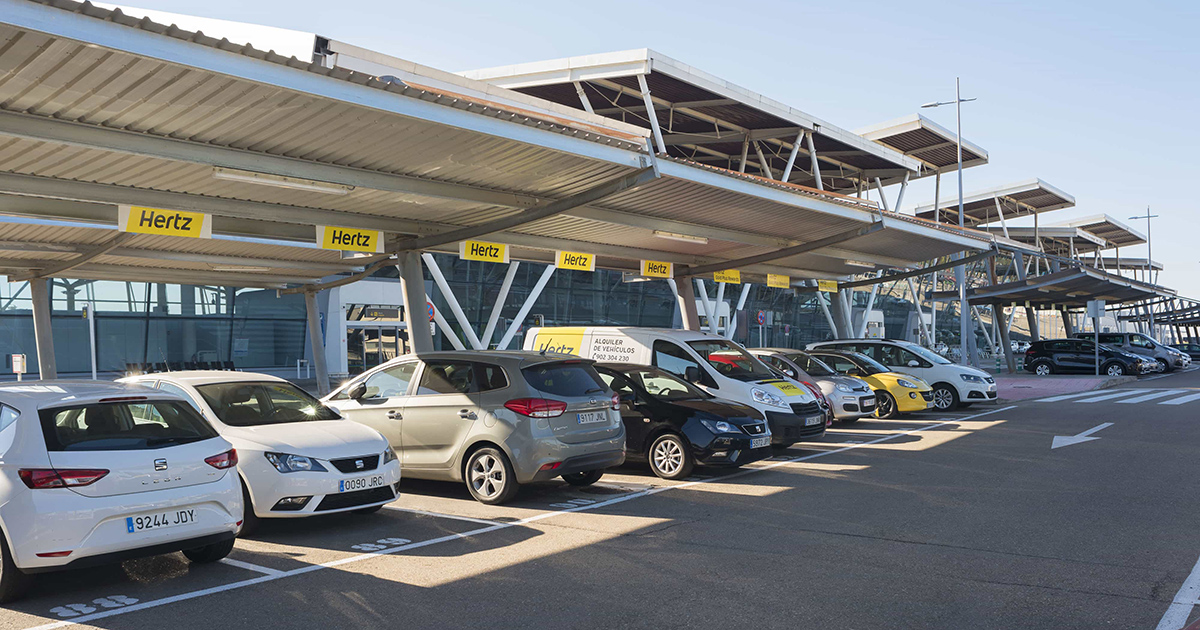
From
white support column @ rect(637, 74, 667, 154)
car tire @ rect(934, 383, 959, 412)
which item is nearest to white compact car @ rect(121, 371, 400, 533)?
car tire @ rect(934, 383, 959, 412)

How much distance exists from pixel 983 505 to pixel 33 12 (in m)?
9.38

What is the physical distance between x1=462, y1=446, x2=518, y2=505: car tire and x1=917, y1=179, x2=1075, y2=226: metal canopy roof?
157 ft

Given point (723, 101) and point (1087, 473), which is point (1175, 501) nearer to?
point (1087, 473)

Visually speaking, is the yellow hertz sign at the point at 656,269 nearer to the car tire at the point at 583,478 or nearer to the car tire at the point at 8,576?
the car tire at the point at 583,478

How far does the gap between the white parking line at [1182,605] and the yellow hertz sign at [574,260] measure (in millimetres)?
14082

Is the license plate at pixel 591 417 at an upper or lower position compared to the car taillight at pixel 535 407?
lower

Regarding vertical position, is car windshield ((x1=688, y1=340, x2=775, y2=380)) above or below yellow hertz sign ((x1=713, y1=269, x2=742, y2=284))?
below

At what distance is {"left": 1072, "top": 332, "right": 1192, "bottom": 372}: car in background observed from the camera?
3994 centimetres

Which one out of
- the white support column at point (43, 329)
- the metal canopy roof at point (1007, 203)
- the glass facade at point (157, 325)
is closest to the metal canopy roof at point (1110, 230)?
the metal canopy roof at point (1007, 203)

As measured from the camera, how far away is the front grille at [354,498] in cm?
789

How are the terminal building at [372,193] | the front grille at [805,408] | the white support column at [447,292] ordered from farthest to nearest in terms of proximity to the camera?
the white support column at [447,292], the front grille at [805,408], the terminal building at [372,193]

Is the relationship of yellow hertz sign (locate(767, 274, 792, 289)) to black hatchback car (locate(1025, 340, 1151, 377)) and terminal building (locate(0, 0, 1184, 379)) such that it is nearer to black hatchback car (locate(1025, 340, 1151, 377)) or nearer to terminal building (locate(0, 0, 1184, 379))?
terminal building (locate(0, 0, 1184, 379))

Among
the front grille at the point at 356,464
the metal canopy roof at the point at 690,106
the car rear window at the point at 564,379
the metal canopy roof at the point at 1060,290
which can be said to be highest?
the metal canopy roof at the point at 690,106

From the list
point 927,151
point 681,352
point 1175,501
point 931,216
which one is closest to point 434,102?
point 681,352
